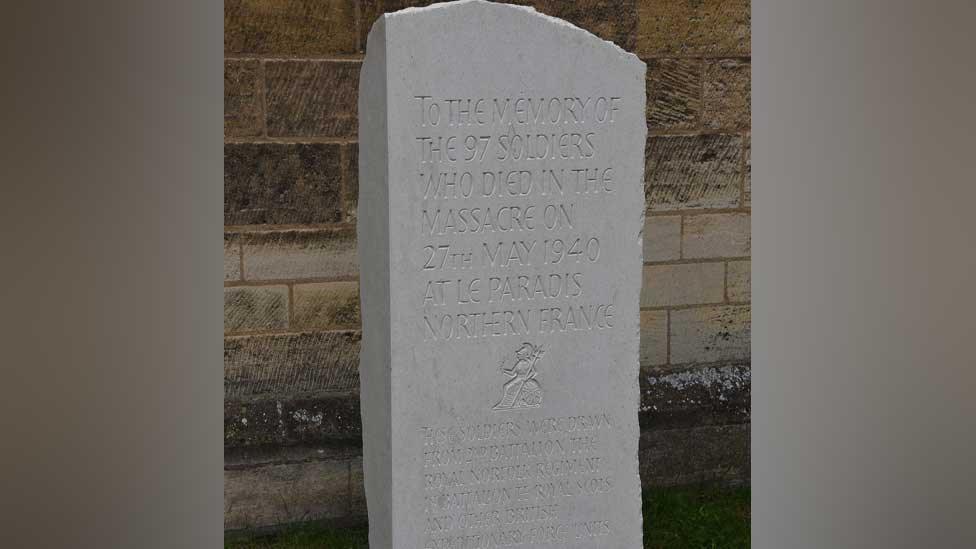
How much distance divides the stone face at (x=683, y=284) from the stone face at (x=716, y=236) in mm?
61

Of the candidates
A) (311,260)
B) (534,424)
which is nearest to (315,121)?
(311,260)

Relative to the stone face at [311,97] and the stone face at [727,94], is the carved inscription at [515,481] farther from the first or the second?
the stone face at [727,94]

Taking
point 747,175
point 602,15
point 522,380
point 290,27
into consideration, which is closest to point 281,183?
point 290,27

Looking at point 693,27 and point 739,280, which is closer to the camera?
point 693,27

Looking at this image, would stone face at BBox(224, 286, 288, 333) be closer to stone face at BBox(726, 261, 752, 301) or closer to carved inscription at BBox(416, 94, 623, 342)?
carved inscription at BBox(416, 94, 623, 342)

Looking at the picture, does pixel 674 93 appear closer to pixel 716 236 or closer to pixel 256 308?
pixel 716 236

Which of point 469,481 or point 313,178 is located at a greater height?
point 313,178

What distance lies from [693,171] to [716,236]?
30cm

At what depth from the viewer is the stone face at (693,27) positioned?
561 cm

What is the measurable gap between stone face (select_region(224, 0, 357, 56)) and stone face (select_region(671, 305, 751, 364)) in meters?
1.83

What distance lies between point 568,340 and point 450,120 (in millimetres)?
777

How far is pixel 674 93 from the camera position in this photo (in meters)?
5.68

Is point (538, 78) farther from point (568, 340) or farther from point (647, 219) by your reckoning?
point (647, 219)

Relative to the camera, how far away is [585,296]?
4156 millimetres
